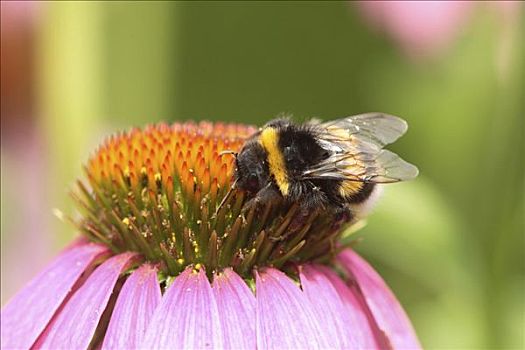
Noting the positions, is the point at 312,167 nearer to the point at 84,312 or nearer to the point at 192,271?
the point at 192,271

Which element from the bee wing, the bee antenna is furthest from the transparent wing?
the bee antenna

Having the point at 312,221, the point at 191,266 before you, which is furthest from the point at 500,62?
the point at 191,266

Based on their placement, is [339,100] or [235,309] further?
[339,100]

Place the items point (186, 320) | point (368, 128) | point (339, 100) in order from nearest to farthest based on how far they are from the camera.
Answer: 1. point (186, 320)
2. point (368, 128)
3. point (339, 100)

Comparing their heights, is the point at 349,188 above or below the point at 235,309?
above

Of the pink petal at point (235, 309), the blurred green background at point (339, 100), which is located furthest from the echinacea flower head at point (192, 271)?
the blurred green background at point (339, 100)

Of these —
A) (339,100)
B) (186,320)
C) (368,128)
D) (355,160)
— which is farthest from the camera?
(339,100)

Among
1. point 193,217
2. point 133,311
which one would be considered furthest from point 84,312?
point 193,217

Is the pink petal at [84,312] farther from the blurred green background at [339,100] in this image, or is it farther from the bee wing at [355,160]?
the blurred green background at [339,100]
